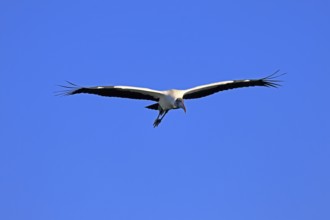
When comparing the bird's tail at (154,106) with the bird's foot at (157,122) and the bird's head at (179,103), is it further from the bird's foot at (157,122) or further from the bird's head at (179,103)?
the bird's head at (179,103)

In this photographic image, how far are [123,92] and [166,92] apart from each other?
54.7 inches

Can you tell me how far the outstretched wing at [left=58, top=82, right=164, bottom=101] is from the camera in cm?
2016

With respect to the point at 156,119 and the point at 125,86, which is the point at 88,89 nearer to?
the point at 125,86

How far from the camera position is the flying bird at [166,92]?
20453 mm

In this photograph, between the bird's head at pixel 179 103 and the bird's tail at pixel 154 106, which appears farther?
the bird's tail at pixel 154 106

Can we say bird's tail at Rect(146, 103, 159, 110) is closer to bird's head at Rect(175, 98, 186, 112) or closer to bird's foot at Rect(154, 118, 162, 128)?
bird's foot at Rect(154, 118, 162, 128)

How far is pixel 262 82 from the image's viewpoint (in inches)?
859

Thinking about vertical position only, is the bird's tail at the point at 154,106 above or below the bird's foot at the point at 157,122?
above

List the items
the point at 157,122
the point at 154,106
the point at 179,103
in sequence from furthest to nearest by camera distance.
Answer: the point at 157,122, the point at 154,106, the point at 179,103

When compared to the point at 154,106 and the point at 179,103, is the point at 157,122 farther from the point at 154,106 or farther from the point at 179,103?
the point at 179,103

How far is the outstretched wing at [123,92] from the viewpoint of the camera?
20156 mm

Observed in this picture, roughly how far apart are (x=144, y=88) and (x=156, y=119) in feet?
4.51

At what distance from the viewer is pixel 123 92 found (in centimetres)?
2084

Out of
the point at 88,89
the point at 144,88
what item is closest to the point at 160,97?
the point at 144,88
